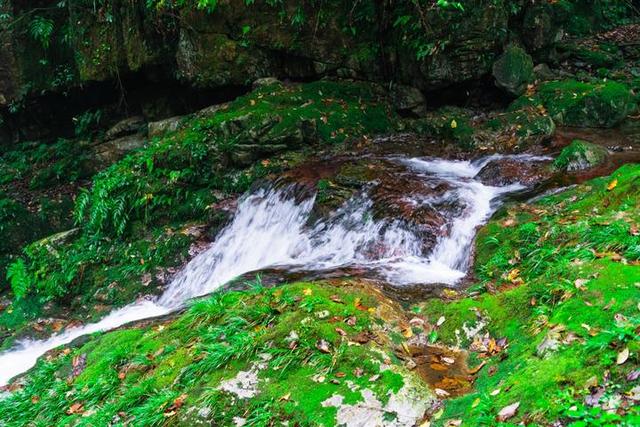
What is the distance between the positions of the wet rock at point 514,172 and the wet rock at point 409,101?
3452 mm

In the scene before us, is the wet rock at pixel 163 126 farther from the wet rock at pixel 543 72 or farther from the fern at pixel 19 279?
the wet rock at pixel 543 72

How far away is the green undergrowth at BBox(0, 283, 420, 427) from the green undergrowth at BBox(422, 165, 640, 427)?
81 cm

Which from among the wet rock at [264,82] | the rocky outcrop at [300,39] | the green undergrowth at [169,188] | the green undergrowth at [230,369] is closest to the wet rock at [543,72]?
the rocky outcrop at [300,39]

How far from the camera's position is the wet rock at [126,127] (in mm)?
14289

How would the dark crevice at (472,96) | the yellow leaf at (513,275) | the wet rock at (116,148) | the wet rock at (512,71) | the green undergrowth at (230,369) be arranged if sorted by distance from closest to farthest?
the green undergrowth at (230,369) < the yellow leaf at (513,275) < the wet rock at (512,71) < the dark crevice at (472,96) < the wet rock at (116,148)

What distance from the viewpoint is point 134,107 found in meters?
14.6

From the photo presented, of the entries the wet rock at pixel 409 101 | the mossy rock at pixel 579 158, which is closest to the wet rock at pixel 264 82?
the wet rock at pixel 409 101

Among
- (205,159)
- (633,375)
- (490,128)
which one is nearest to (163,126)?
(205,159)

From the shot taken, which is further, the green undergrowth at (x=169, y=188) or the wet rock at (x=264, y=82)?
the wet rock at (x=264, y=82)

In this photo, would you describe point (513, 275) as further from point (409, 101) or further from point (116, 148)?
point (116, 148)

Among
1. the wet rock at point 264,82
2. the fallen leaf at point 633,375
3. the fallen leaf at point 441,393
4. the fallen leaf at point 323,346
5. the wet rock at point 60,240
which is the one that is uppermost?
the wet rock at point 264,82

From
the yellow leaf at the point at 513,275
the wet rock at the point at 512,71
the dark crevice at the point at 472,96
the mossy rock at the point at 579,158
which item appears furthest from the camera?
the dark crevice at the point at 472,96

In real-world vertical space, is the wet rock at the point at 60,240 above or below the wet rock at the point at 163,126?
below

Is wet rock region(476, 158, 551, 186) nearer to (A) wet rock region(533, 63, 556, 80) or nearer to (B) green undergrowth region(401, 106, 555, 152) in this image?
(B) green undergrowth region(401, 106, 555, 152)
